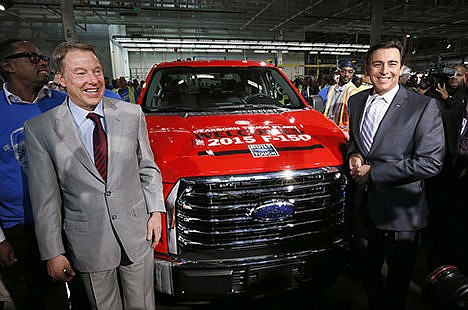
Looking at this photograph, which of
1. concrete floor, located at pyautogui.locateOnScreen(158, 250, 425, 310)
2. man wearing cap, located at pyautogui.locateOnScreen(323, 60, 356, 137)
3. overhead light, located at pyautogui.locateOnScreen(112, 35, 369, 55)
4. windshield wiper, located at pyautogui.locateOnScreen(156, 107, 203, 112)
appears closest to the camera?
concrete floor, located at pyautogui.locateOnScreen(158, 250, 425, 310)

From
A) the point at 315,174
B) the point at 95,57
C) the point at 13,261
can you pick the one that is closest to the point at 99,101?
the point at 95,57

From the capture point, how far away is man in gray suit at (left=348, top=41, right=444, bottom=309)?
5.96 feet

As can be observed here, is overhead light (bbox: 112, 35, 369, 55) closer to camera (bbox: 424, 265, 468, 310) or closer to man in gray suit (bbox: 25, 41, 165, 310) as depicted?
man in gray suit (bbox: 25, 41, 165, 310)

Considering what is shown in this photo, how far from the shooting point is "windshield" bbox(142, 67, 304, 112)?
3148 millimetres

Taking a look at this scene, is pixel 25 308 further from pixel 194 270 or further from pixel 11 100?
pixel 11 100

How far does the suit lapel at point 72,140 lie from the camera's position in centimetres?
150

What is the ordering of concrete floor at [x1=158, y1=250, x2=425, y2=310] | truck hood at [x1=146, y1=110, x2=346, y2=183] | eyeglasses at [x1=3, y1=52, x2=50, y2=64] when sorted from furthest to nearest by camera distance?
concrete floor at [x1=158, y1=250, x2=425, y2=310]
truck hood at [x1=146, y1=110, x2=346, y2=183]
eyeglasses at [x1=3, y1=52, x2=50, y2=64]

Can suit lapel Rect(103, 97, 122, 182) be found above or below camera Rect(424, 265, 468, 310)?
above

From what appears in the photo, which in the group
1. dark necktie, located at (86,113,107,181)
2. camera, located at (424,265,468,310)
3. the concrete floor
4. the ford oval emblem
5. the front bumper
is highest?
dark necktie, located at (86,113,107,181)

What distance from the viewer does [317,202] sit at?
214 cm

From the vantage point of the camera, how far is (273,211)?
78.7 inches

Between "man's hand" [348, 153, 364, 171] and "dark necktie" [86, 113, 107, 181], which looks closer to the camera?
"dark necktie" [86, 113, 107, 181]

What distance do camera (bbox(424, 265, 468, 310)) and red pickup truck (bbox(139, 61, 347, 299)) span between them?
1033mm

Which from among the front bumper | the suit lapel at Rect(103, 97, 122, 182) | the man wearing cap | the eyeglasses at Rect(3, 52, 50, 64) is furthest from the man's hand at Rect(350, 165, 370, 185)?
the man wearing cap
